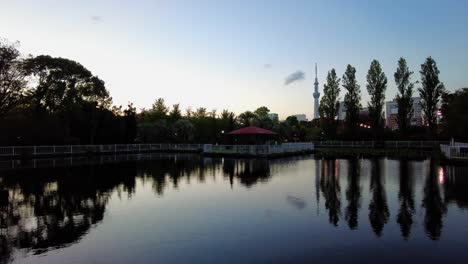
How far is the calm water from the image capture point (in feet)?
19.5

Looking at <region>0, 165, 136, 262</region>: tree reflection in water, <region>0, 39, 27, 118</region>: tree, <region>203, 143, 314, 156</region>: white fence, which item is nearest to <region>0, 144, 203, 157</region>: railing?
<region>203, 143, 314, 156</region>: white fence

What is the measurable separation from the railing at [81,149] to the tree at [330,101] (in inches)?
863

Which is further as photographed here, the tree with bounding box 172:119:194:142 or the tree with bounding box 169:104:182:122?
the tree with bounding box 169:104:182:122

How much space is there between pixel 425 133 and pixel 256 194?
43032mm

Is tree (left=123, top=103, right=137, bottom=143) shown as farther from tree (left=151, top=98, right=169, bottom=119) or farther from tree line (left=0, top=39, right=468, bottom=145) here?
tree (left=151, top=98, right=169, bottom=119)

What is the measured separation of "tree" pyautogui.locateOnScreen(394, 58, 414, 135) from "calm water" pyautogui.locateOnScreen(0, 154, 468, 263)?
33040 millimetres

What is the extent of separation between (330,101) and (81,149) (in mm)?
35588

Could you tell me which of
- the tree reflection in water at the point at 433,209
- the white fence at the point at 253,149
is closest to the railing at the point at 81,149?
the white fence at the point at 253,149

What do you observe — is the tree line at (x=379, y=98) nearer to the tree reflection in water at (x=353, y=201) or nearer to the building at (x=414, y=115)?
the building at (x=414, y=115)

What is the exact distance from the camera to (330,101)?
167ft

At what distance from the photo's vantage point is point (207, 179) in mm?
15969

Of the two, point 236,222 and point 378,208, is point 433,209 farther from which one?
point 236,222

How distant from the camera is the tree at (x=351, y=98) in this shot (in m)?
48.3

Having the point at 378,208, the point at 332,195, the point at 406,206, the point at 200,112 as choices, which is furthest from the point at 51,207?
the point at 200,112
